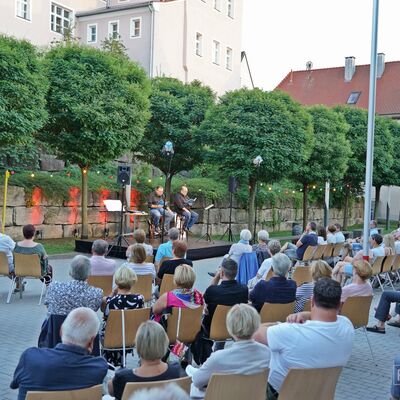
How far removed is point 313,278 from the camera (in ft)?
20.8

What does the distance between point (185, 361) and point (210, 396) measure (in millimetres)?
2415

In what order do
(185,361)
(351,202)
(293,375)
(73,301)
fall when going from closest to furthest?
1. (293,375)
2. (73,301)
3. (185,361)
4. (351,202)

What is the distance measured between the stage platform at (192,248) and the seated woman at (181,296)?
9.41 m

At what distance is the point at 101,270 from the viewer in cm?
737

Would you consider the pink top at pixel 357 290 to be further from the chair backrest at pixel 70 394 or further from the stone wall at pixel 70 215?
the stone wall at pixel 70 215

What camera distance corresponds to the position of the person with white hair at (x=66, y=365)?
10.7 ft

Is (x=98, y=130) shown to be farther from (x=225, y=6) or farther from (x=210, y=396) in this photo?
(x=225, y=6)

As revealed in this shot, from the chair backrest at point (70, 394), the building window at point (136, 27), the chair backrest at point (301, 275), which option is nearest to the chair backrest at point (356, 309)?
the chair backrest at point (301, 275)

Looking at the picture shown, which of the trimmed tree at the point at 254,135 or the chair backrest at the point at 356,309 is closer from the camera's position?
the chair backrest at the point at 356,309

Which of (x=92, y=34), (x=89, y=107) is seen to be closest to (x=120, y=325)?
(x=89, y=107)

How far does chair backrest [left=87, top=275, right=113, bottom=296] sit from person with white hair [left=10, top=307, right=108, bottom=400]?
3.57 m

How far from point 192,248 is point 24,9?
18.4 metres

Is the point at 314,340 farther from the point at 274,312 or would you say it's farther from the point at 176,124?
the point at 176,124

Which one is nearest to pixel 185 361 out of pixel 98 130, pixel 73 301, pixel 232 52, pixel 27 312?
pixel 73 301
